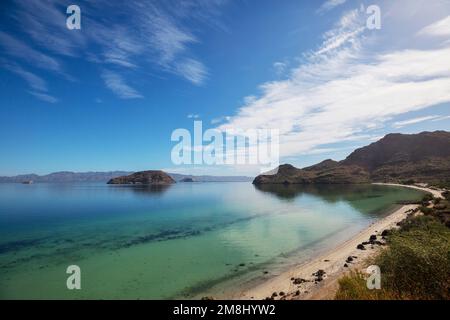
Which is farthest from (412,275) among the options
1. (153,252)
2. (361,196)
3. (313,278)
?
(361,196)

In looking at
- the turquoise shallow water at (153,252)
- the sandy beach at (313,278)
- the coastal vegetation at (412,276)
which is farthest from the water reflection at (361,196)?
the coastal vegetation at (412,276)

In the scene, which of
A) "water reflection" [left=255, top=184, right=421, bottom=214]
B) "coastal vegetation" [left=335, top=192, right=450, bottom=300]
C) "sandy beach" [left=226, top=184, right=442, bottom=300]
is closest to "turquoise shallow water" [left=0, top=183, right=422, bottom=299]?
"sandy beach" [left=226, top=184, right=442, bottom=300]

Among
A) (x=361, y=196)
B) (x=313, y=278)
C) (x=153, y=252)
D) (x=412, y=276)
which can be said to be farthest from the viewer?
(x=361, y=196)

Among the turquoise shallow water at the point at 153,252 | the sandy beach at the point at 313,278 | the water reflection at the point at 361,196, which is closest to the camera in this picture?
the sandy beach at the point at 313,278

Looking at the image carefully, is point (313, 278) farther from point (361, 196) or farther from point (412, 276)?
point (361, 196)

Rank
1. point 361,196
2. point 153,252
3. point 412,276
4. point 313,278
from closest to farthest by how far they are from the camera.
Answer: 1. point 412,276
2. point 313,278
3. point 153,252
4. point 361,196

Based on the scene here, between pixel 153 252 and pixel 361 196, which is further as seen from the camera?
pixel 361 196

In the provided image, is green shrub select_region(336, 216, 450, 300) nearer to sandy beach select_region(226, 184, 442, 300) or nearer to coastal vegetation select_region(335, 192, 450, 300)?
coastal vegetation select_region(335, 192, 450, 300)

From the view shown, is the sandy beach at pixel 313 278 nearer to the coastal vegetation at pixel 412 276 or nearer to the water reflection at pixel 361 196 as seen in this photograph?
the coastal vegetation at pixel 412 276

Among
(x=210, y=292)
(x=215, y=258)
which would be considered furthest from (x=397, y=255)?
(x=215, y=258)

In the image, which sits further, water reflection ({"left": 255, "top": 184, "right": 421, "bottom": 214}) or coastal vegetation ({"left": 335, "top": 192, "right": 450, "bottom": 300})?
water reflection ({"left": 255, "top": 184, "right": 421, "bottom": 214})

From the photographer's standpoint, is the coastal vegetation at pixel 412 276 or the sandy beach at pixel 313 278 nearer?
the coastal vegetation at pixel 412 276

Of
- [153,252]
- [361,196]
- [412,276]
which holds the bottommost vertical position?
[153,252]

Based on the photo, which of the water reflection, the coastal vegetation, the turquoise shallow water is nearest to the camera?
the coastal vegetation
